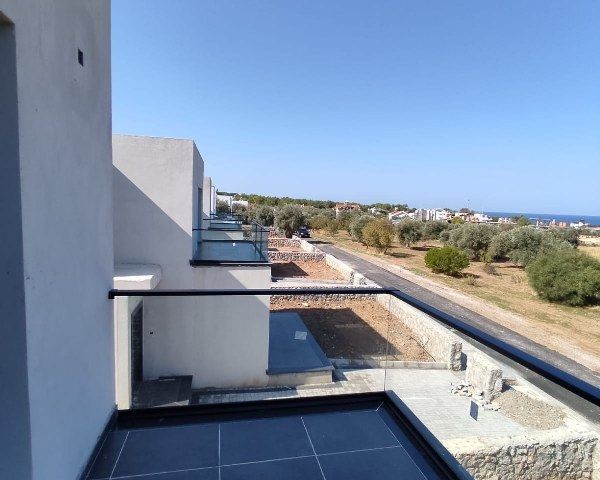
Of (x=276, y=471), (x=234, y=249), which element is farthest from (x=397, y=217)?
(x=276, y=471)

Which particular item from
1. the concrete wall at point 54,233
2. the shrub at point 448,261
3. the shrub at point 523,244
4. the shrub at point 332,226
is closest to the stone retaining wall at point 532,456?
the concrete wall at point 54,233

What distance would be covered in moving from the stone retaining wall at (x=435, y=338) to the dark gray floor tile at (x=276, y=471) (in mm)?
6085

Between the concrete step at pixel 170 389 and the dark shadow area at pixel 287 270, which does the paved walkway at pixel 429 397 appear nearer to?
the concrete step at pixel 170 389

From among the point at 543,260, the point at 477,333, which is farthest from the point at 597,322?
the point at 477,333

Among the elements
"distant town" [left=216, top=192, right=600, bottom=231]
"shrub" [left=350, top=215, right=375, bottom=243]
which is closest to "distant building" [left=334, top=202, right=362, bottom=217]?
"distant town" [left=216, top=192, right=600, bottom=231]

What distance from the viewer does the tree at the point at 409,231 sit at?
30234 mm

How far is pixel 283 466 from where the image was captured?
67.7 inches

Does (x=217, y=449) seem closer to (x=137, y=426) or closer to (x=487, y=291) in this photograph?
(x=137, y=426)

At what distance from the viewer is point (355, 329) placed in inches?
412

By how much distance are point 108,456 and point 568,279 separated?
1848 centimetres

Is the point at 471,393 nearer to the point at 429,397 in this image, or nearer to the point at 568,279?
the point at 429,397

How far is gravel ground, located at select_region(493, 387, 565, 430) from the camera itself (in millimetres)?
6215

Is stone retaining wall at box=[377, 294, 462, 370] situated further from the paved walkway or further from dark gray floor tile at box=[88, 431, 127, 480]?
dark gray floor tile at box=[88, 431, 127, 480]

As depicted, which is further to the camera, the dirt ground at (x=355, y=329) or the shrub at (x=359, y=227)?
the shrub at (x=359, y=227)
